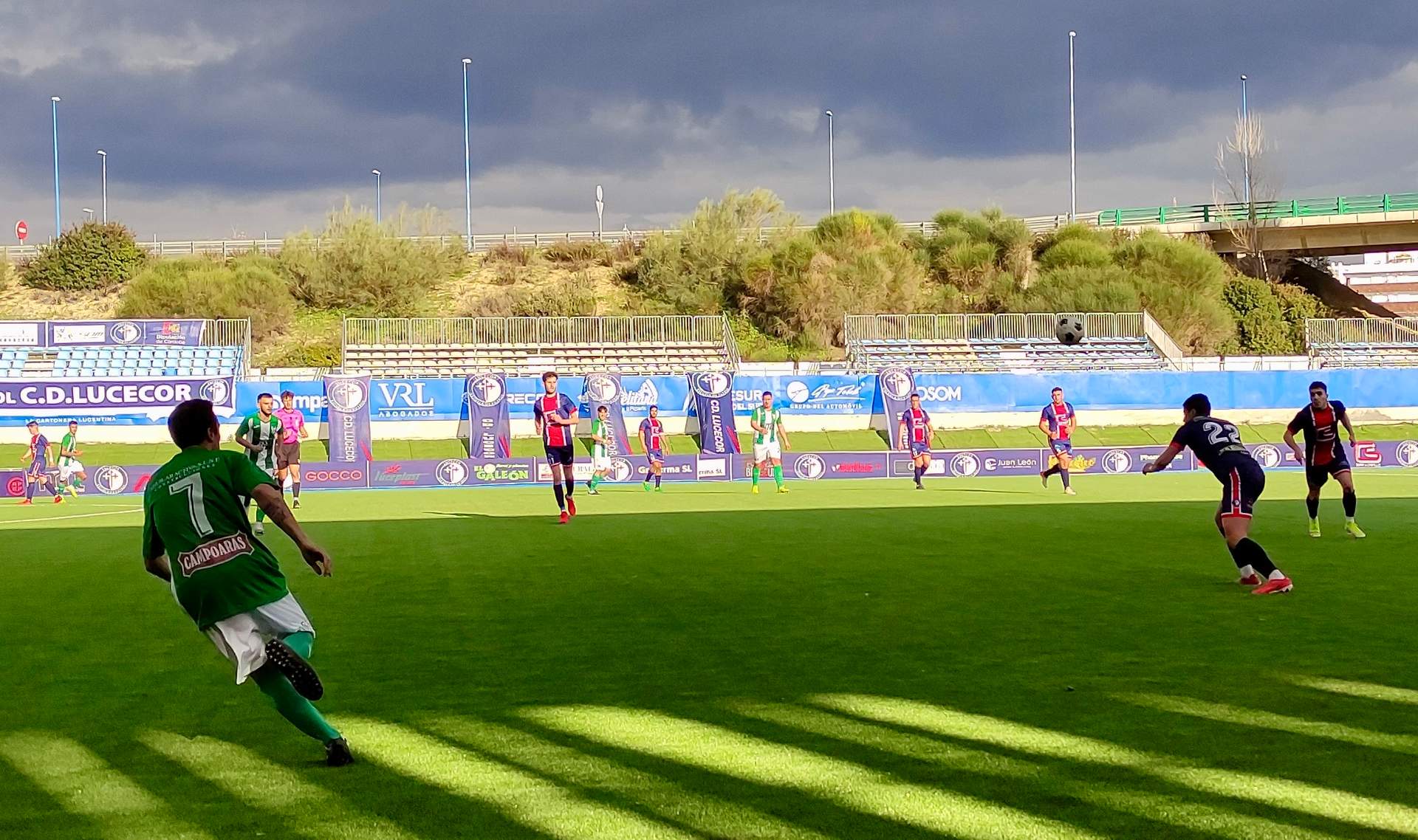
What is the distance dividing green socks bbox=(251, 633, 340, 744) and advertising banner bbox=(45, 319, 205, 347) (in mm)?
39484

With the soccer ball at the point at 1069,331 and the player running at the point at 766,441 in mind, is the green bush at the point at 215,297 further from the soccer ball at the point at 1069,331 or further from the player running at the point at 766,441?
the player running at the point at 766,441

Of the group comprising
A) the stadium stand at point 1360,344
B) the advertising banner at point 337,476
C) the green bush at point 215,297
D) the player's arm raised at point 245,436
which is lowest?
the advertising banner at point 337,476

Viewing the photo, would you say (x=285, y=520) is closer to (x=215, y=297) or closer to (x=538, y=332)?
(x=538, y=332)

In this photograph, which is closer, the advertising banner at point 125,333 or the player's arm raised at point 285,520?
the player's arm raised at point 285,520

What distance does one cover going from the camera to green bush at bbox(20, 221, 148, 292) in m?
62.9

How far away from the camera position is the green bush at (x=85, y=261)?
62.9 metres

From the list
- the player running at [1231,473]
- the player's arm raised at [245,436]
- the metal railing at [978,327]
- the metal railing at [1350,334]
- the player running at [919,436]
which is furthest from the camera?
the metal railing at [1350,334]

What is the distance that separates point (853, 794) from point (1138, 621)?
15.3 feet

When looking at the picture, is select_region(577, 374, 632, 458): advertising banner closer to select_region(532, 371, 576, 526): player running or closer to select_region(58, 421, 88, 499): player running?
select_region(58, 421, 88, 499): player running

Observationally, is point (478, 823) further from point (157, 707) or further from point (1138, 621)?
point (1138, 621)

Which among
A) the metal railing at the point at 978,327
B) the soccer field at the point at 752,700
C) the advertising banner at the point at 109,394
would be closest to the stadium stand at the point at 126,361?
the advertising banner at the point at 109,394

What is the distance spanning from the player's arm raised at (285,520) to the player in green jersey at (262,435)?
1193 centimetres

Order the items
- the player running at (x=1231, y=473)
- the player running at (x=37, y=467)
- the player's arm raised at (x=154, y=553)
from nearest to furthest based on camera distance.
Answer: the player's arm raised at (x=154, y=553), the player running at (x=1231, y=473), the player running at (x=37, y=467)

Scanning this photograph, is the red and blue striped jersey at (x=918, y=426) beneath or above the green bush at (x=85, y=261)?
beneath
